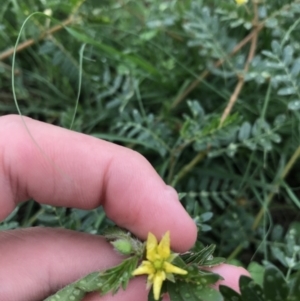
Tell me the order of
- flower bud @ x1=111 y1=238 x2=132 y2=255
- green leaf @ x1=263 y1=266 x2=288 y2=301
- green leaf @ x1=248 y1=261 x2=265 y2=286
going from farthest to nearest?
green leaf @ x1=248 y1=261 x2=265 y2=286, flower bud @ x1=111 y1=238 x2=132 y2=255, green leaf @ x1=263 y1=266 x2=288 y2=301

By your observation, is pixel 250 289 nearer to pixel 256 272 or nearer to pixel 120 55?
pixel 256 272

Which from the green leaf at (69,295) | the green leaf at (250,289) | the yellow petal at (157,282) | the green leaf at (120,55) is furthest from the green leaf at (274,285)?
the green leaf at (120,55)

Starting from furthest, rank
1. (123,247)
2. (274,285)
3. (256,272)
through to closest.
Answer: (256,272), (123,247), (274,285)

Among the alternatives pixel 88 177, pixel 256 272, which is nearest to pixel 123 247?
pixel 88 177

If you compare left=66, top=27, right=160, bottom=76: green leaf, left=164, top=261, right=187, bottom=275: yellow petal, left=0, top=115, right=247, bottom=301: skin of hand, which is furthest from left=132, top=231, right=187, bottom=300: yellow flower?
left=66, top=27, right=160, bottom=76: green leaf

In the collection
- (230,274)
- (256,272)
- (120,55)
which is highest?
(120,55)

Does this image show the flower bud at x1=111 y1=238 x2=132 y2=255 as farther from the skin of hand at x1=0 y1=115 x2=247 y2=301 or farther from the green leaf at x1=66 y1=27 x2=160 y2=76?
the green leaf at x1=66 y1=27 x2=160 y2=76

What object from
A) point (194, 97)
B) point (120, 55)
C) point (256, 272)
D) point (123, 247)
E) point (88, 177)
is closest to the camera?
Answer: point (123, 247)

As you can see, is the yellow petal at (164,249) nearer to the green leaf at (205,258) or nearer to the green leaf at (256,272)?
the green leaf at (205,258)
